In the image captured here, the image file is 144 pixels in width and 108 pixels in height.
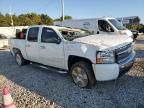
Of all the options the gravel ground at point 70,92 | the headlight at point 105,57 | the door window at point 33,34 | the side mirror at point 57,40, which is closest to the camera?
the gravel ground at point 70,92

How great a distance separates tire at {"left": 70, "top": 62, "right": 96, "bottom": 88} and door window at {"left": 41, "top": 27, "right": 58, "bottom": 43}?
3.85 feet

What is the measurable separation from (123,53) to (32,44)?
11.1 ft

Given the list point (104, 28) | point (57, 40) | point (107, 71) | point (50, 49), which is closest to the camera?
point (107, 71)

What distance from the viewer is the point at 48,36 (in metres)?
6.24

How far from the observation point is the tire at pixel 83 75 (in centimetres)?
495

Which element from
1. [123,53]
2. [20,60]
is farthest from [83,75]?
[20,60]

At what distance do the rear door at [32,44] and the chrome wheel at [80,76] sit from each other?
1.96m

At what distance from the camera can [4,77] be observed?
6.95 metres

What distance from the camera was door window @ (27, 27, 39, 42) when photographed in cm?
679

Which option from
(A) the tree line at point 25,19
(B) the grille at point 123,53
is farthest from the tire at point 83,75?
(A) the tree line at point 25,19

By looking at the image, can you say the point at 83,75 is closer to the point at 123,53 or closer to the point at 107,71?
the point at 107,71

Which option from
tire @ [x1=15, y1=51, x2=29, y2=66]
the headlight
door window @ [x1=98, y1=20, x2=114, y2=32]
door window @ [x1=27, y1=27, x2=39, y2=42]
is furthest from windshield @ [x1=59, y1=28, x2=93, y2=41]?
door window @ [x1=98, y1=20, x2=114, y2=32]

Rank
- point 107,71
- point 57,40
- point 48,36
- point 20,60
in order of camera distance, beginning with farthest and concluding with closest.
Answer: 1. point 20,60
2. point 48,36
3. point 57,40
4. point 107,71

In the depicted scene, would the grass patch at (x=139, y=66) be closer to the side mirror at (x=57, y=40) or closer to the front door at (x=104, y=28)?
the side mirror at (x=57, y=40)
